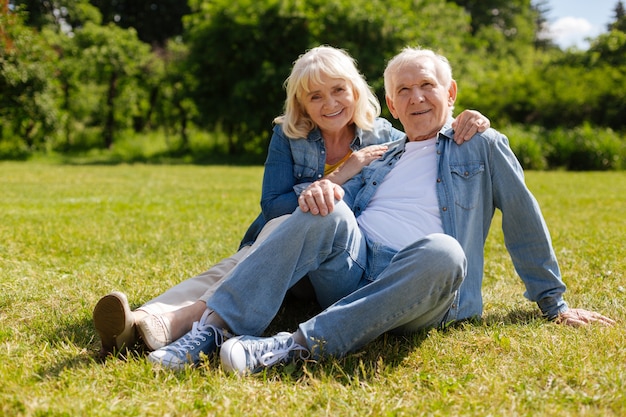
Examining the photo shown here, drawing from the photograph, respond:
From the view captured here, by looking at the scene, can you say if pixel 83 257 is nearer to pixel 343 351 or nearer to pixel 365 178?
pixel 365 178

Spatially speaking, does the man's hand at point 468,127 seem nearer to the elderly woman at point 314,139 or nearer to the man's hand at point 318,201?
the elderly woman at point 314,139

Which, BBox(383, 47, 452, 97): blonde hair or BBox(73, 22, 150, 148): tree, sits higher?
BBox(73, 22, 150, 148): tree

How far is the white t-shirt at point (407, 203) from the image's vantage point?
2971mm

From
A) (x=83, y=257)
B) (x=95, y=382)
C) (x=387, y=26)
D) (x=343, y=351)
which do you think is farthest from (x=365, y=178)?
(x=387, y=26)

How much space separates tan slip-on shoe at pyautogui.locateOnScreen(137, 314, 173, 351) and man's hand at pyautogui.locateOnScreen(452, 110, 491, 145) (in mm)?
1630

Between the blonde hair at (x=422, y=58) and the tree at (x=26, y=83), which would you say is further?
the tree at (x=26, y=83)

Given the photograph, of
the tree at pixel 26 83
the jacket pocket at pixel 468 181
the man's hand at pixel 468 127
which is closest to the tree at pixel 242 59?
the tree at pixel 26 83

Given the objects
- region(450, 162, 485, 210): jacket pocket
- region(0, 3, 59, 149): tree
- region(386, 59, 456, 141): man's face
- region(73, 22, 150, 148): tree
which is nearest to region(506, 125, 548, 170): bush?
region(73, 22, 150, 148): tree

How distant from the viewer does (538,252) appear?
3.10 metres

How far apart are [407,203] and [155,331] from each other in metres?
1.34

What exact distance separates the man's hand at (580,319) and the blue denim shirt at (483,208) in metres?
0.14

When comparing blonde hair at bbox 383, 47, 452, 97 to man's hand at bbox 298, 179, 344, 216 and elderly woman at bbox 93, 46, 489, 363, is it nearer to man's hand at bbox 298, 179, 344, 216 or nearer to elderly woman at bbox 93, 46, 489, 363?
elderly woman at bbox 93, 46, 489, 363

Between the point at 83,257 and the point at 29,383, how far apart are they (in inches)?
113

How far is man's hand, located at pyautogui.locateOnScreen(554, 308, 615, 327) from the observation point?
311cm
